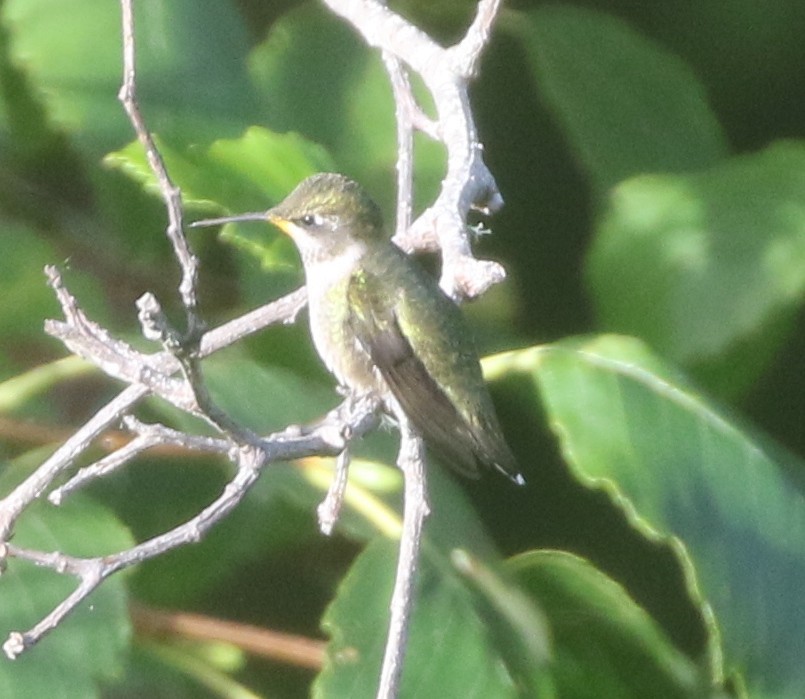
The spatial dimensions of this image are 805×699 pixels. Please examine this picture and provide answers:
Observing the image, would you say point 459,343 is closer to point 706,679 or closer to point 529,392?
point 529,392

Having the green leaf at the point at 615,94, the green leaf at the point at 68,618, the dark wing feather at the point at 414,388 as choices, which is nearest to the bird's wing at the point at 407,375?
the dark wing feather at the point at 414,388

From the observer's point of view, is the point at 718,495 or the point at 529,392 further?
the point at 529,392

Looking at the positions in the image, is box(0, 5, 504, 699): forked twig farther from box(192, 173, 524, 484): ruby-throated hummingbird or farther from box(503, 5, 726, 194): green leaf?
box(503, 5, 726, 194): green leaf

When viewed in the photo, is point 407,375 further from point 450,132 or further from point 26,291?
point 26,291

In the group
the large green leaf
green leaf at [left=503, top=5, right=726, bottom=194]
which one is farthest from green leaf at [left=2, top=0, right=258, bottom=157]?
the large green leaf

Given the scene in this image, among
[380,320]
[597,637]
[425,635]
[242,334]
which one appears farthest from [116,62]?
[597,637]

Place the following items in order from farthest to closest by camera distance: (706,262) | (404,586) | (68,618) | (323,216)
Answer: (706,262)
(323,216)
(68,618)
(404,586)

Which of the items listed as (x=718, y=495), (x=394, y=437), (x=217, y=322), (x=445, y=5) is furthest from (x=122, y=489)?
(x=445, y=5)
